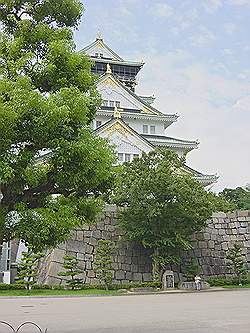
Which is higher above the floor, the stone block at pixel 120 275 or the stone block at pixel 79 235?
the stone block at pixel 79 235

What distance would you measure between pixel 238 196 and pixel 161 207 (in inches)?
707

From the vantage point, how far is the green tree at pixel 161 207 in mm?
23109

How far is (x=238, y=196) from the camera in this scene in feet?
129

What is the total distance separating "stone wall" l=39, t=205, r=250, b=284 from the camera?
24531 millimetres

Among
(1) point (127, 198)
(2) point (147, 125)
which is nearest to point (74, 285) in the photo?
(1) point (127, 198)

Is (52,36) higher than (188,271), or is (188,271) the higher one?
(52,36)

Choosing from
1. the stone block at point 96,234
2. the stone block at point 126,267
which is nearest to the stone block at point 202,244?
the stone block at point 126,267

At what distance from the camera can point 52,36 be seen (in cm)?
812

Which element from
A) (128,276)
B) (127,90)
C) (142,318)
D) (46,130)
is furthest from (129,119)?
(46,130)

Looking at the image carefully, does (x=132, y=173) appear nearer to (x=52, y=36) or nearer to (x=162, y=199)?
(x=162, y=199)

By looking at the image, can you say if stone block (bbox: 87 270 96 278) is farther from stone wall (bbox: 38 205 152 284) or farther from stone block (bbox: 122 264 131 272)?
stone block (bbox: 122 264 131 272)

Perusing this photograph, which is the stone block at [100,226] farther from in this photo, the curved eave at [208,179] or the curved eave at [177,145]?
the curved eave at [177,145]

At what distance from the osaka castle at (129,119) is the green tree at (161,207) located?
354 inches

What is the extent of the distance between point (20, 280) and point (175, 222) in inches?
312
